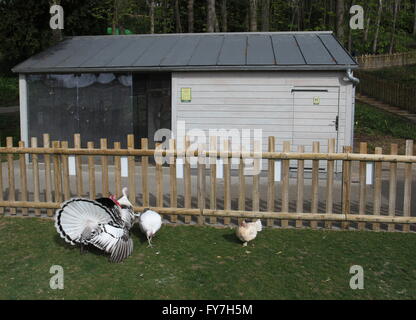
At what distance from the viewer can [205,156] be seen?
6.91 m

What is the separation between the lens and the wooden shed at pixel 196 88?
11.8 m

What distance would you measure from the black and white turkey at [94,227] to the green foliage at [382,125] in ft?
48.0

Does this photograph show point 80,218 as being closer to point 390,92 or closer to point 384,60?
point 390,92

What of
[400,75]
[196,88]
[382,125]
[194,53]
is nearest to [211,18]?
[382,125]

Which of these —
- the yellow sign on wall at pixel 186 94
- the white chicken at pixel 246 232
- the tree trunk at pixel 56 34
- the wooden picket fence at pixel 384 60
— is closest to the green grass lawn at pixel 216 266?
the white chicken at pixel 246 232

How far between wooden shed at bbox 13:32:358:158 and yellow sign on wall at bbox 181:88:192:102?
0.08 ft

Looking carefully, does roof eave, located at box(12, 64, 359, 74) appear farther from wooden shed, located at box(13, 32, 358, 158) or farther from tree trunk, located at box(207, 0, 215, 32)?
tree trunk, located at box(207, 0, 215, 32)

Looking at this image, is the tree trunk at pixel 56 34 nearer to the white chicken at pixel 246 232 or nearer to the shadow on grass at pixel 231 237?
the shadow on grass at pixel 231 237

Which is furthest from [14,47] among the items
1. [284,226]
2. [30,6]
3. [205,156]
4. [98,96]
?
[284,226]

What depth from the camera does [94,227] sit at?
18.4 feet

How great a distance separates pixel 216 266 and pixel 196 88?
7514mm

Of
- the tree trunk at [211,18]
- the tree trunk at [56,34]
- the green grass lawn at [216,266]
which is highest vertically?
the tree trunk at [211,18]

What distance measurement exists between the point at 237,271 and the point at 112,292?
1345 mm

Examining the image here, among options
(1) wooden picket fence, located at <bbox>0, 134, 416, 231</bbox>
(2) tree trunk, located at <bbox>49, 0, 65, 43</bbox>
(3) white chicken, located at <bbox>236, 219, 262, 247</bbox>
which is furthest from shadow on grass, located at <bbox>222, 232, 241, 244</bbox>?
(2) tree trunk, located at <bbox>49, 0, 65, 43</bbox>
